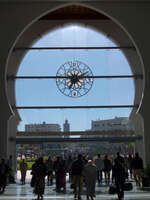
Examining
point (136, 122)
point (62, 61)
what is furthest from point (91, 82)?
point (136, 122)

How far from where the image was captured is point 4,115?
15.7 metres

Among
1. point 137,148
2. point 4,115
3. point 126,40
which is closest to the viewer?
point 4,115

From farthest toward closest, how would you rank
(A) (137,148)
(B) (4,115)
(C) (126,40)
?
(C) (126,40) → (A) (137,148) → (B) (4,115)

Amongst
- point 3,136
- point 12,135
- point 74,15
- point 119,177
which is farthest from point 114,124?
point 119,177

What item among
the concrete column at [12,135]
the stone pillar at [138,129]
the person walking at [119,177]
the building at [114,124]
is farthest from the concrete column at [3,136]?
the person walking at [119,177]

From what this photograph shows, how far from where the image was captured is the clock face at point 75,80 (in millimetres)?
18672

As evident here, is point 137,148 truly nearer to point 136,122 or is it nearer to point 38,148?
point 136,122

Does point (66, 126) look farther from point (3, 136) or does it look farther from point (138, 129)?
point (138, 129)

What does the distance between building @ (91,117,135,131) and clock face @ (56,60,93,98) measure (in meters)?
2.01

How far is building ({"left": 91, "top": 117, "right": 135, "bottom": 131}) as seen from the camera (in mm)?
18578

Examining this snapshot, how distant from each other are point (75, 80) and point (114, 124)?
351cm

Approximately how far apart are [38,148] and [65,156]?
1.65 meters

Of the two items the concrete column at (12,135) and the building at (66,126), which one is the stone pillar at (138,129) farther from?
the concrete column at (12,135)

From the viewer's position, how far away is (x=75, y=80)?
61.2 ft
